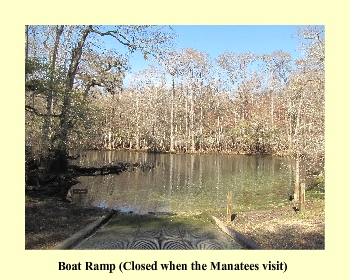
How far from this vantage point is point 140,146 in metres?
49.9

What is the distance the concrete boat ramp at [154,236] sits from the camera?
21.3 feet

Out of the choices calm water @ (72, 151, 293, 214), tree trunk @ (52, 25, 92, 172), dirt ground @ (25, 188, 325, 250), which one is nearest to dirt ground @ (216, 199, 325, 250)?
dirt ground @ (25, 188, 325, 250)

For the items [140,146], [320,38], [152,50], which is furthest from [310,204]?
[140,146]

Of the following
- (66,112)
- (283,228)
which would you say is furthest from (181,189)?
(283,228)

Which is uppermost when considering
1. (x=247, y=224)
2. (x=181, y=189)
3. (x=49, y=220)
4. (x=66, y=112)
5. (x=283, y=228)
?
(x=66, y=112)

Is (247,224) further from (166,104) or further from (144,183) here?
(166,104)

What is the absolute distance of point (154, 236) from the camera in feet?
24.7

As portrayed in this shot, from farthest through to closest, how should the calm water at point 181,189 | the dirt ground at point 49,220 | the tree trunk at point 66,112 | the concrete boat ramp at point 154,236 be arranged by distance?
the calm water at point 181,189 < the tree trunk at point 66,112 < the dirt ground at point 49,220 < the concrete boat ramp at point 154,236

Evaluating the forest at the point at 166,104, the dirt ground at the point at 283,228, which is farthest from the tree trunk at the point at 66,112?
the dirt ground at the point at 283,228

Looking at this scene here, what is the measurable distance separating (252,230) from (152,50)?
966cm

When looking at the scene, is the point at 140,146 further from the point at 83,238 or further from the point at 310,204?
the point at 83,238

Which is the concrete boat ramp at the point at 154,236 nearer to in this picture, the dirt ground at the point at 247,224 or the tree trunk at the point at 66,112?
the dirt ground at the point at 247,224

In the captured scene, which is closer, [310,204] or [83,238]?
[83,238]

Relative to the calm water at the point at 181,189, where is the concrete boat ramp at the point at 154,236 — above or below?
above
